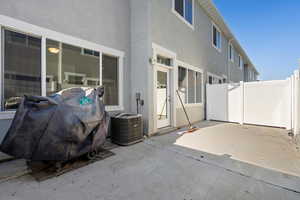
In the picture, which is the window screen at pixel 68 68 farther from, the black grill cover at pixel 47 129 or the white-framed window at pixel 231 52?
the white-framed window at pixel 231 52

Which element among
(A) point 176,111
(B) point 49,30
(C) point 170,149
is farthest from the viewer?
(A) point 176,111

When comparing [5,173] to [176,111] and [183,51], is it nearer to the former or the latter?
[176,111]

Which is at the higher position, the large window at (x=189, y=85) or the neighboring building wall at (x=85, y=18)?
the neighboring building wall at (x=85, y=18)

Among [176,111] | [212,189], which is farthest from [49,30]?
[176,111]

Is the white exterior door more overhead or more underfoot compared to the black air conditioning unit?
more overhead

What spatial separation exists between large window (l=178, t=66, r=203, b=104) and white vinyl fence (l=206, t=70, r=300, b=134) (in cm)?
73

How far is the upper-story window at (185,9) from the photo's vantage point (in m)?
5.70

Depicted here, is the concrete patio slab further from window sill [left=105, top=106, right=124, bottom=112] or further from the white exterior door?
the white exterior door

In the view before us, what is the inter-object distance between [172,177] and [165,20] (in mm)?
4719

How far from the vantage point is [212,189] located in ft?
6.43

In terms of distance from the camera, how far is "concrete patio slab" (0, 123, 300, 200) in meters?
1.84

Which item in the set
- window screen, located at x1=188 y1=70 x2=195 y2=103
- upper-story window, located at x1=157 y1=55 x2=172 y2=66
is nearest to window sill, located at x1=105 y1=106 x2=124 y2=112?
upper-story window, located at x1=157 y1=55 x2=172 y2=66

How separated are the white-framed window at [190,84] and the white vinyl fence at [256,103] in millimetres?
697

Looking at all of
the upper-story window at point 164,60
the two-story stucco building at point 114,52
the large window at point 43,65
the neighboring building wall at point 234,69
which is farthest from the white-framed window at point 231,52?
the large window at point 43,65
